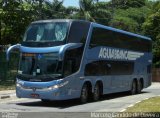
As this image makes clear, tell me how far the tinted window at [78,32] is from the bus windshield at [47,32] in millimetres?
373

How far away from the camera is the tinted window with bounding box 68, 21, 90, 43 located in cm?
2081

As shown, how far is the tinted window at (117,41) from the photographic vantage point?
23125mm

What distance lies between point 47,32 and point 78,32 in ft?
4.72

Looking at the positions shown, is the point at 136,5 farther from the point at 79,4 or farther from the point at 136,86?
the point at 136,86

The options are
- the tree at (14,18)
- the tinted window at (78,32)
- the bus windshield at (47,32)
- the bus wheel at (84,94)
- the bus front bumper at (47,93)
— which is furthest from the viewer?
the tree at (14,18)

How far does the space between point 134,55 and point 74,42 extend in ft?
30.2

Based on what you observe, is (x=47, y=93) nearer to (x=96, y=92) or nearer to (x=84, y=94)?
(x=84, y=94)

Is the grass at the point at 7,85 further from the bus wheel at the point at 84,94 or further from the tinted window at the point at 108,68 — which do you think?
the bus wheel at the point at 84,94

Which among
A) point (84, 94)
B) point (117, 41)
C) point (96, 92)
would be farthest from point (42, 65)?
point (117, 41)

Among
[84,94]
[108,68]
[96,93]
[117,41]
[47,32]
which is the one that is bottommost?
[96,93]

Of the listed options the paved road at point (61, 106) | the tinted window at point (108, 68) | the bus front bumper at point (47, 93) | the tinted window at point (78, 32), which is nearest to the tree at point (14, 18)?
the tinted window at point (108, 68)

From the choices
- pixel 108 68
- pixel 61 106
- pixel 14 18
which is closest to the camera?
pixel 61 106

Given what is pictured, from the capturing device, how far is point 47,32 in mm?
20859

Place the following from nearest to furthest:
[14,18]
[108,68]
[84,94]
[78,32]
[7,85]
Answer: [78,32]
[84,94]
[108,68]
[7,85]
[14,18]
